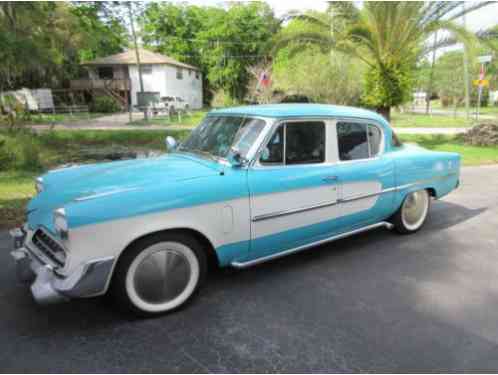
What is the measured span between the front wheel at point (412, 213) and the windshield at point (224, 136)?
2.35 metres

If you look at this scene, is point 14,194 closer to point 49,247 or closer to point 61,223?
point 49,247

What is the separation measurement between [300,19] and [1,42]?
8.76 meters

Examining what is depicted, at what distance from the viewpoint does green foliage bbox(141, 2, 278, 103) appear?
43031 mm

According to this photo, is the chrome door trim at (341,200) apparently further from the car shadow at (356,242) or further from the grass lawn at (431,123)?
the grass lawn at (431,123)

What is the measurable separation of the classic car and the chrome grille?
12 millimetres

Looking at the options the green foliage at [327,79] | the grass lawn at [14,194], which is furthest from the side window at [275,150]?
the green foliage at [327,79]

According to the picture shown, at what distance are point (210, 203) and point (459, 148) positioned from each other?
41.4 ft

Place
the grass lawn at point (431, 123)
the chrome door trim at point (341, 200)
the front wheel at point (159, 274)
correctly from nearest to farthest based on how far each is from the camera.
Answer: the front wheel at point (159, 274), the chrome door trim at point (341, 200), the grass lawn at point (431, 123)

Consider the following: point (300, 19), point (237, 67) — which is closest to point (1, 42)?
point (300, 19)

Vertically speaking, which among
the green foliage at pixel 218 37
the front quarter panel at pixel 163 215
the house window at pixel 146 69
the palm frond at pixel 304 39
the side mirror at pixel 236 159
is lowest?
the front quarter panel at pixel 163 215

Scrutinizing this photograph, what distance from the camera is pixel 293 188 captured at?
3609 millimetres

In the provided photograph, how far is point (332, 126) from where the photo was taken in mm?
4012

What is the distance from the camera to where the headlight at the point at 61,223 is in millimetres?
2602

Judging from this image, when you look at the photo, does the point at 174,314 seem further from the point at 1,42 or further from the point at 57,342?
the point at 1,42
